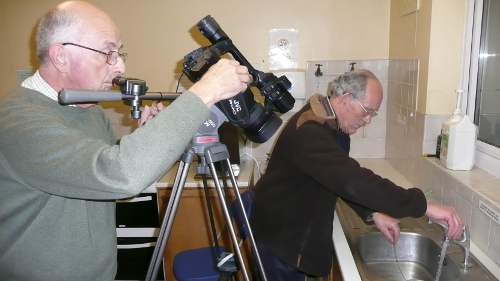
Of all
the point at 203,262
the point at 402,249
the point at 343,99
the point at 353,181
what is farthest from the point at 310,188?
the point at 203,262

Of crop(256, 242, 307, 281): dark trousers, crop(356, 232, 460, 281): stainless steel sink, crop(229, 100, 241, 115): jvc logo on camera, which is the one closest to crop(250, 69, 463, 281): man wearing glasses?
crop(256, 242, 307, 281): dark trousers

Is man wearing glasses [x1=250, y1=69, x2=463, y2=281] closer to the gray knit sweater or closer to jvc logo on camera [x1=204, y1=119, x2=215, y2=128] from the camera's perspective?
jvc logo on camera [x1=204, y1=119, x2=215, y2=128]

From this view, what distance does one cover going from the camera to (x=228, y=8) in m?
2.50

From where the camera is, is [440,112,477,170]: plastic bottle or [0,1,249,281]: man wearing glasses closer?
[0,1,249,281]: man wearing glasses

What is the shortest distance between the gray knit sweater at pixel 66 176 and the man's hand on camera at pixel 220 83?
32mm

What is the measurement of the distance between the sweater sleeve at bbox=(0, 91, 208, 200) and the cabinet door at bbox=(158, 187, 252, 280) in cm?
140

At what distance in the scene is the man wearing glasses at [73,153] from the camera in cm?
73

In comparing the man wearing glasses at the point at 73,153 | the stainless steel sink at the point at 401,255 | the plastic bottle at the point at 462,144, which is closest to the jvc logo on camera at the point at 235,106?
the man wearing glasses at the point at 73,153

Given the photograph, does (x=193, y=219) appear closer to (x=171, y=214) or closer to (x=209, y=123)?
(x=171, y=214)

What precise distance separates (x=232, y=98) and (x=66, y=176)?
48cm

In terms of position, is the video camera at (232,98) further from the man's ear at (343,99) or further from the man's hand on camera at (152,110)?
the man's ear at (343,99)

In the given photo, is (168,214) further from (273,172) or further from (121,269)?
(121,269)

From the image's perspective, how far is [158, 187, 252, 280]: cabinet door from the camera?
7.26 ft

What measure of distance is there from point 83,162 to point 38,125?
0.48 ft
